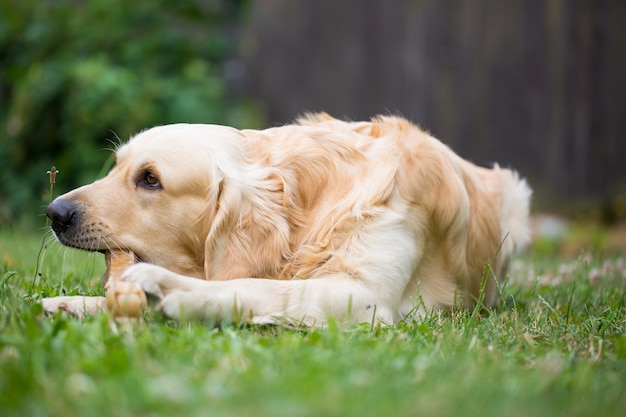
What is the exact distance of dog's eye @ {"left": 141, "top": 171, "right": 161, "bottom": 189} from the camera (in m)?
3.19

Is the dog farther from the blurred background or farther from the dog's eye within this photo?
the blurred background

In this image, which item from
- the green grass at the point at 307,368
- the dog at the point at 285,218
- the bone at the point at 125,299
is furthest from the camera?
the dog at the point at 285,218

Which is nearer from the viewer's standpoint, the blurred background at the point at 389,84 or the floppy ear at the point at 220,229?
the floppy ear at the point at 220,229

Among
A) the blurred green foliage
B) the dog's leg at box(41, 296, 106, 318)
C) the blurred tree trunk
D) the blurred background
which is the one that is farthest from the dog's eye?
the blurred tree trunk

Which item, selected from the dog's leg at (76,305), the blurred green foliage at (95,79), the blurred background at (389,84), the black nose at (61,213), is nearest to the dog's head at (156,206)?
the black nose at (61,213)

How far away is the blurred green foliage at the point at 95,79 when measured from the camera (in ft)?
27.7

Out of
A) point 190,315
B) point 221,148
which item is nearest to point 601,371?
point 190,315

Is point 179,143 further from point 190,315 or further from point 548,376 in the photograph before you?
point 548,376

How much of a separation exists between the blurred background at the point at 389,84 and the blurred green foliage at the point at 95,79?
0.02 m

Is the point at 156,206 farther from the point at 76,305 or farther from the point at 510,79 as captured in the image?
the point at 510,79

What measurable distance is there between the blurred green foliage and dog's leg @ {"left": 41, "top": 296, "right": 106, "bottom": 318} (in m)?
5.50

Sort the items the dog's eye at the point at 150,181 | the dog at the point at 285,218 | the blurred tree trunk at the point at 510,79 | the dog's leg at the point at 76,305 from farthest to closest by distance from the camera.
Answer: the blurred tree trunk at the point at 510,79 → the dog's eye at the point at 150,181 → the dog at the point at 285,218 → the dog's leg at the point at 76,305

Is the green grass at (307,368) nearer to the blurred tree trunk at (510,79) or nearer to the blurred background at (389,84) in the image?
the blurred background at (389,84)

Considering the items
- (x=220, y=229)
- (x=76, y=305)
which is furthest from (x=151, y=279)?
(x=220, y=229)
